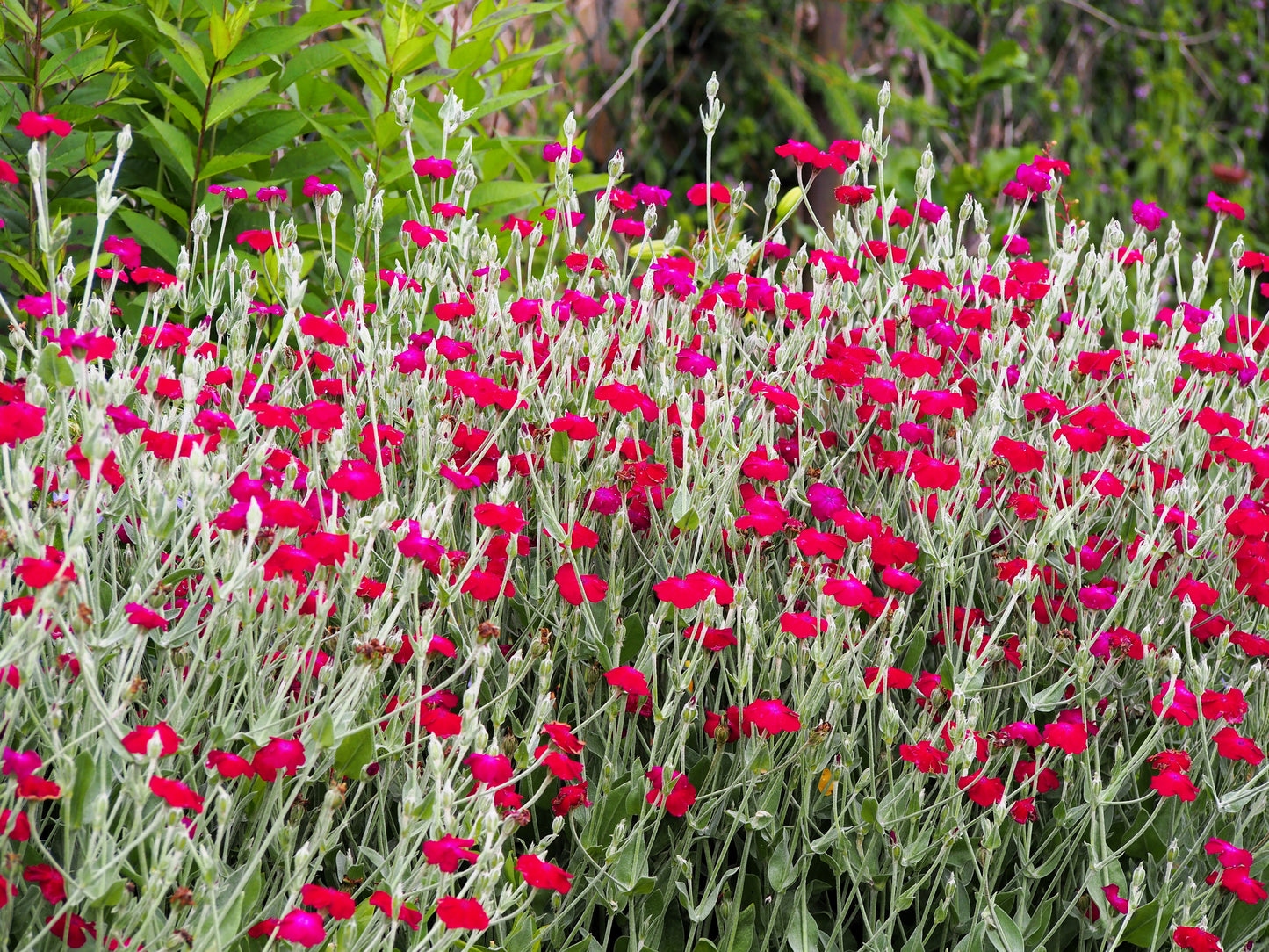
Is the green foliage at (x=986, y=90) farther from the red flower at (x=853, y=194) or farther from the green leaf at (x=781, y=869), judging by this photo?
the green leaf at (x=781, y=869)

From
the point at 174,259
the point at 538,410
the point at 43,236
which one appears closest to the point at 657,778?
the point at 538,410

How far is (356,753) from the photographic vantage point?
1412 mm

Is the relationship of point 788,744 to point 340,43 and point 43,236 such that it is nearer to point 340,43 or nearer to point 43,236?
point 43,236

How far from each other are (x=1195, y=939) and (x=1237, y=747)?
241 millimetres

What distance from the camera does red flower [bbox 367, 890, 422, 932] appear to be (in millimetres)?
1182

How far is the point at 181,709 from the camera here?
4.70ft

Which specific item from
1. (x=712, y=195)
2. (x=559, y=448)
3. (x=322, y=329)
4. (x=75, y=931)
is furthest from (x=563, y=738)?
(x=712, y=195)

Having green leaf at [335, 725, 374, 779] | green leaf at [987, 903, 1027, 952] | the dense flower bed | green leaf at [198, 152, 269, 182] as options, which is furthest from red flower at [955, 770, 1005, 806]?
green leaf at [198, 152, 269, 182]

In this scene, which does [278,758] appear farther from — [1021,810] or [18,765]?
[1021,810]

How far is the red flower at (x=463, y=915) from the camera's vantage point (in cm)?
114

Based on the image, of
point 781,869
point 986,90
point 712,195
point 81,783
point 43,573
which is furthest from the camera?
point 986,90

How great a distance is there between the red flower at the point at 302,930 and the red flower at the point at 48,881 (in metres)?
0.23

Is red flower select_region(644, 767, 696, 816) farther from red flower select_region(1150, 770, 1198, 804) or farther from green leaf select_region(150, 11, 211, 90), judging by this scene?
green leaf select_region(150, 11, 211, 90)

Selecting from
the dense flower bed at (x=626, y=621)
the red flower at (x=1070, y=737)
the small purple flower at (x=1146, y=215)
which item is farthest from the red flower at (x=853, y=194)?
the red flower at (x=1070, y=737)
